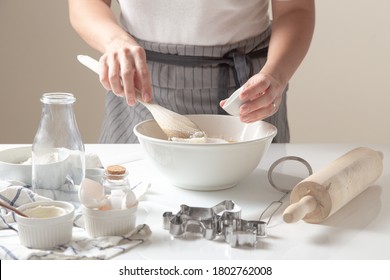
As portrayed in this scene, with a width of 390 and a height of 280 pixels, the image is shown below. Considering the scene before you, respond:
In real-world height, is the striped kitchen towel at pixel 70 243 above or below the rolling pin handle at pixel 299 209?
below

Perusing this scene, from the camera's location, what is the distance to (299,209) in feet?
3.36

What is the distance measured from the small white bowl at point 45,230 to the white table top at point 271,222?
0.09 meters

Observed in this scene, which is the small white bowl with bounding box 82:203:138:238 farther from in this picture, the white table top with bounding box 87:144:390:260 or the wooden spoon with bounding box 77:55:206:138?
the wooden spoon with bounding box 77:55:206:138

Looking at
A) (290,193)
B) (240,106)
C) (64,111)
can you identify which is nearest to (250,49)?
(240,106)

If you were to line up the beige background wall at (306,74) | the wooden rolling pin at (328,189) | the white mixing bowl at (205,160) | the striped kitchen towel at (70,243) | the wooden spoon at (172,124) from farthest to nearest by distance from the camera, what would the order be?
the beige background wall at (306,74), the wooden spoon at (172,124), the white mixing bowl at (205,160), the wooden rolling pin at (328,189), the striped kitchen towel at (70,243)

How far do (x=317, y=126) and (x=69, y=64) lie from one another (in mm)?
1082

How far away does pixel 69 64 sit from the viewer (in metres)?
2.80

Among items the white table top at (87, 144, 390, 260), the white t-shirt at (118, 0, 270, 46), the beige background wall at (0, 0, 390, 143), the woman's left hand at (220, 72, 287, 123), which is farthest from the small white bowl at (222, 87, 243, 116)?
the beige background wall at (0, 0, 390, 143)

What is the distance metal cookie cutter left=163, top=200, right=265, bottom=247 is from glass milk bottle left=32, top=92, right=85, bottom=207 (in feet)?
0.63

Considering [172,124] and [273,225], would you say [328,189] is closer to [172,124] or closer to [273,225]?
[273,225]

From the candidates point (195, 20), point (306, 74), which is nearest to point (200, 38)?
point (195, 20)

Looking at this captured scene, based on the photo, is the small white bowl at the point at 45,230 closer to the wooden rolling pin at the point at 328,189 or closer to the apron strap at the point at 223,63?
the wooden rolling pin at the point at 328,189

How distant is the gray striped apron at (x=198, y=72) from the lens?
1576mm

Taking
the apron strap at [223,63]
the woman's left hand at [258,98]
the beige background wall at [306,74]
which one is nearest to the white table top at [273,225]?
the woman's left hand at [258,98]
